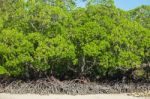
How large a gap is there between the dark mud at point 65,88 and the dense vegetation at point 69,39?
47 cm

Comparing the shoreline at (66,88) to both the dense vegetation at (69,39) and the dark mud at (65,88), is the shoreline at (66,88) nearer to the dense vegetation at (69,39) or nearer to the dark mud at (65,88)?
the dark mud at (65,88)

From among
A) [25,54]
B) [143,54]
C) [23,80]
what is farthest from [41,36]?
[143,54]

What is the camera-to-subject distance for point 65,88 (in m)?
13.0

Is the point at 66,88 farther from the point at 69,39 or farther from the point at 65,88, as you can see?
the point at 69,39

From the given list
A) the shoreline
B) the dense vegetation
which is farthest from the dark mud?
the dense vegetation

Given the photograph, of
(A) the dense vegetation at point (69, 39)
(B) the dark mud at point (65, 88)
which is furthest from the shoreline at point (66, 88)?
(A) the dense vegetation at point (69, 39)

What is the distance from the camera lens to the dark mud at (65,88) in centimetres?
A: 1295

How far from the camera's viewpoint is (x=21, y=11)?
13.6 meters

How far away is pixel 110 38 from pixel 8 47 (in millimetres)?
3056

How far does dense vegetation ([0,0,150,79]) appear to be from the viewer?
1310 centimetres

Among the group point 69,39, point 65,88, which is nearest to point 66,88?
point 65,88

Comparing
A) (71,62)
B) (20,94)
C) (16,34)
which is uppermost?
(16,34)

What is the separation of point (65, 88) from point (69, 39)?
5.02 feet

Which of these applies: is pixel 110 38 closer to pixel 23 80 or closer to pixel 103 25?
pixel 103 25
